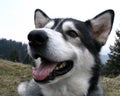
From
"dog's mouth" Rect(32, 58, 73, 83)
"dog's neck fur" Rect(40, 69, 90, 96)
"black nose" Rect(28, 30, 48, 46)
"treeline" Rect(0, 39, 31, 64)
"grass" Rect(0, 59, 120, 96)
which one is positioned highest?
"black nose" Rect(28, 30, 48, 46)

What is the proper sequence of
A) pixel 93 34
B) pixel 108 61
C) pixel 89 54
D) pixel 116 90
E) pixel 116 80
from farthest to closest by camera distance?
pixel 108 61, pixel 116 80, pixel 116 90, pixel 93 34, pixel 89 54

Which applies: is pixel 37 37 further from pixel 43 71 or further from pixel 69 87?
pixel 69 87

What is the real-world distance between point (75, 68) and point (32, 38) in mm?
1048

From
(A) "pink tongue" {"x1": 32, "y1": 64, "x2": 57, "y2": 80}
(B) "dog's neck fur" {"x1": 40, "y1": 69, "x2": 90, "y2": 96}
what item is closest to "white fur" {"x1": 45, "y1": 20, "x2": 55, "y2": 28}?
(A) "pink tongue" {"x1": 32, "y1": 64, "x2": 57, "y2": 80}

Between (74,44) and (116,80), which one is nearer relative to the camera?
(74,44)

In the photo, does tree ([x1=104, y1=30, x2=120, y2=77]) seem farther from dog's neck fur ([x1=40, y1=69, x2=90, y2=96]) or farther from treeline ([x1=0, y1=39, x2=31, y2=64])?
dog's neck fur ([x1=40, y1=69, x2=90, y2=96])

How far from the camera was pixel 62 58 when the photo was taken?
21.4 ft

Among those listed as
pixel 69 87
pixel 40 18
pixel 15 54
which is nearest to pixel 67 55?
pixel 69 87

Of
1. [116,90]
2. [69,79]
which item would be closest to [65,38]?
[69,79]

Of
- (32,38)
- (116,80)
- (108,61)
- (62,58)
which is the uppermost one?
(32,38)

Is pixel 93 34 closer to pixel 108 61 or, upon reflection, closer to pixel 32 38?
pixel 32 38

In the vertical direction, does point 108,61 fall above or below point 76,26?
below

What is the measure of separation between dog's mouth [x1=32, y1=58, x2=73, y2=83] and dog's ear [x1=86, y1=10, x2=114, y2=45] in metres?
1.00

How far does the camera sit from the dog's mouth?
20.9ft
